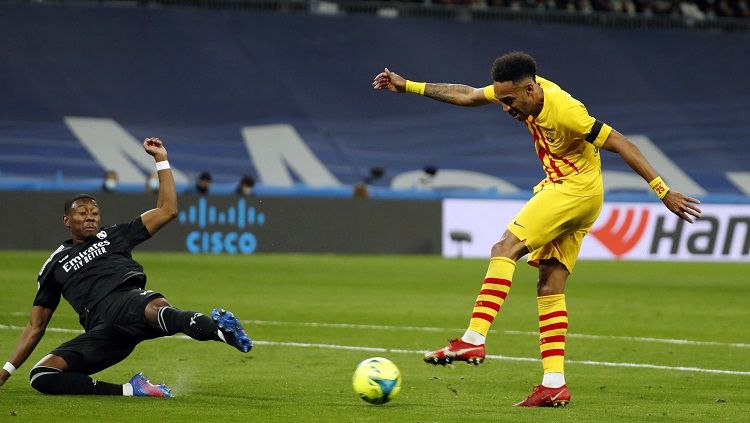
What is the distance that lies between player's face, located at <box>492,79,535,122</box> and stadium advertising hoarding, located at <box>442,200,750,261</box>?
1869cm

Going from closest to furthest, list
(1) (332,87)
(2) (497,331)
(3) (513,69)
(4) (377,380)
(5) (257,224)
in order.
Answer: (4) (377,380) → (3) (513,69) → (2) (497,331) → (5) (257,224) → (1) (332,87)

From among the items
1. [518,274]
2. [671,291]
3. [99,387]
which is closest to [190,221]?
[518,274]

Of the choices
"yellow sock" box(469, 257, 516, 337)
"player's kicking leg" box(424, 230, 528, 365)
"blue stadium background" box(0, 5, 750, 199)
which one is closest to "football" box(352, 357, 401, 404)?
"player's kicking leg" box(424, 230, 528, 365)

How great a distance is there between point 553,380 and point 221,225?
18.1 metres

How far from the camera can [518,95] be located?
8.36 meters

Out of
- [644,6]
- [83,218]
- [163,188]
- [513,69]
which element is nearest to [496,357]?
[513,69]

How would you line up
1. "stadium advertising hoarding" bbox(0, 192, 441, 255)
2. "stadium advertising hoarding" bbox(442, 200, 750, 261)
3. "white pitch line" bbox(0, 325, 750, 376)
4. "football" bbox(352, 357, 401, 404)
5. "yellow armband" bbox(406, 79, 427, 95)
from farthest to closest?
"stadium advertising hoarding" bbox(442, 200, 750, 261) < "stadium advertising hoarding" bbox(0, 192, 441, 255) < "white pitch line" bbox(0, 325, 750, 376) < "yellow armband" bbox(406, 79, 427, 95) < "football" bbox(352, 357, 401, 404)

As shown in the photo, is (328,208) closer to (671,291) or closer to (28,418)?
(671,291)

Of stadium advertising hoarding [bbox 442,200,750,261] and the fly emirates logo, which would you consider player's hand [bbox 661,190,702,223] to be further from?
stadium advertising hoarding [bbox 442,200,750,261]

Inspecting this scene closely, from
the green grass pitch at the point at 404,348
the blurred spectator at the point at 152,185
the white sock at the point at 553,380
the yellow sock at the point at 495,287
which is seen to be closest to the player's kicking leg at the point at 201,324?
the green grass pitch at the point at 404,348

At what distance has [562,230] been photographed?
27.9 feet

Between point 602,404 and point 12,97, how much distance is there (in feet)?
84.6

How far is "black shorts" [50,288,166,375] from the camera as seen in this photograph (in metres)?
8.37

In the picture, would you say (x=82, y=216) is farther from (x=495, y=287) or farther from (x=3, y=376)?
(x=495, y=287)
